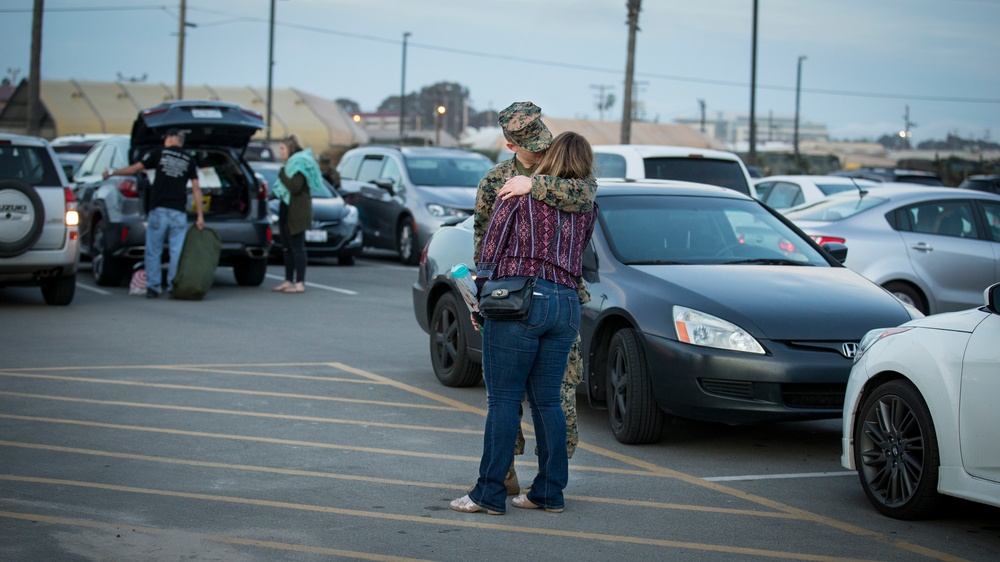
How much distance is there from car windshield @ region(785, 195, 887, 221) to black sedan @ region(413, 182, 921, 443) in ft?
13.4

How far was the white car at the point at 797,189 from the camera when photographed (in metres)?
17.7

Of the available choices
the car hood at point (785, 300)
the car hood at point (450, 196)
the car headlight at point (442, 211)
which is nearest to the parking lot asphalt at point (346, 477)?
the car hood at point (785, 300)

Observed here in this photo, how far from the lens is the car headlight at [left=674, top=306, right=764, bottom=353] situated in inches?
263

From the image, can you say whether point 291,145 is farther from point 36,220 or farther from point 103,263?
point 36,220

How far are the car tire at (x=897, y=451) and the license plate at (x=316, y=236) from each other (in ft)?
43.9

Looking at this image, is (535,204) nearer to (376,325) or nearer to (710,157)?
(376,325)

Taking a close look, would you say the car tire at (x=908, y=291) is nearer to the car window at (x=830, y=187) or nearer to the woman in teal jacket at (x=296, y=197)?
the car window at (x=830, y=187)

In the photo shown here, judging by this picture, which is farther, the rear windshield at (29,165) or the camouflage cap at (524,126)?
the rear windshield at (29,165)

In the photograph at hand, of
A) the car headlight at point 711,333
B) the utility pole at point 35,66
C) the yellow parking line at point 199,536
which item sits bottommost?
the yellow parking line at point 199,536

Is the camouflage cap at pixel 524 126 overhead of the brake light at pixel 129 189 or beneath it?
overhead

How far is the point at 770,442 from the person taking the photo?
24.5 feet

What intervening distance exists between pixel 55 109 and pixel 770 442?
54548mm

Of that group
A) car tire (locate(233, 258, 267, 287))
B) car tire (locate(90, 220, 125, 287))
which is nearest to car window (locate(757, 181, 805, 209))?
car tire (locate(233, 258, 267, 287))

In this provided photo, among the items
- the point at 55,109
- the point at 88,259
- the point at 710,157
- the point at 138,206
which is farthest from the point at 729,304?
the point at 55,109
